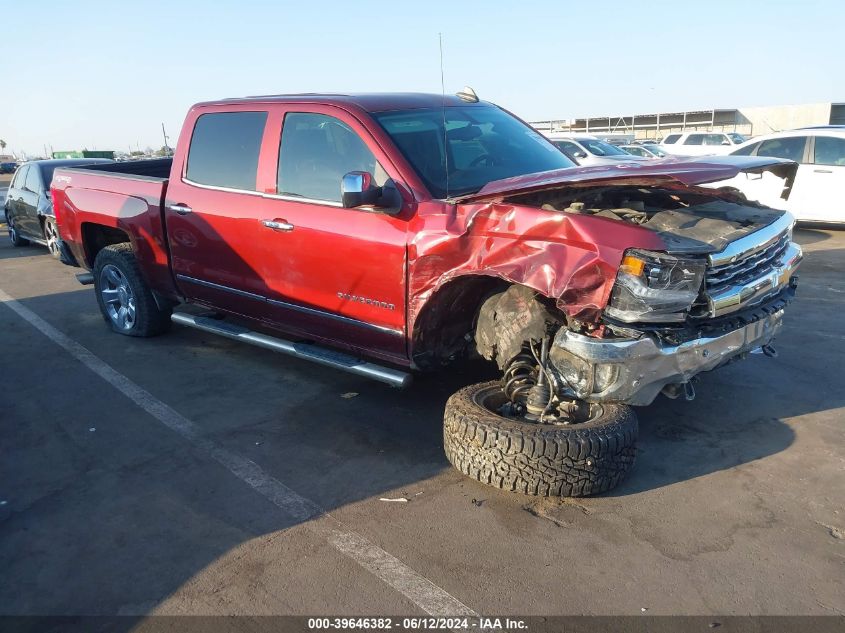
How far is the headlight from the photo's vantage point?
309 cm

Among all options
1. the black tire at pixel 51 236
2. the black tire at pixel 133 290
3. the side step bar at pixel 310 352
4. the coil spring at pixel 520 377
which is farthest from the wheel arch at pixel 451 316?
the black tire at pixel 51 236

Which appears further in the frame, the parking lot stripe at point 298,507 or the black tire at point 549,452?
the black tire at point 549,452

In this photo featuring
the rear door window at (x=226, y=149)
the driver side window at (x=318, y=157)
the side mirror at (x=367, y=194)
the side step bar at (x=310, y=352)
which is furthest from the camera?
the rear door window at (x=226, y=149)

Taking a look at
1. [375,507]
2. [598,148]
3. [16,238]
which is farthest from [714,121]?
[375,507]

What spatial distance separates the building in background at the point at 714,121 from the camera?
4025cm

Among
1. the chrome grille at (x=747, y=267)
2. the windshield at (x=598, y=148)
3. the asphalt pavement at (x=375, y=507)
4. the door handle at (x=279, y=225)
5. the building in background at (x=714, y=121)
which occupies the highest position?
the door handle at (x=279, y=225)

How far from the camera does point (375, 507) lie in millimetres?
3398

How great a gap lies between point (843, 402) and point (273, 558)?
3.66 m

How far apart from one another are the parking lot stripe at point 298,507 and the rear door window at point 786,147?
10.1m

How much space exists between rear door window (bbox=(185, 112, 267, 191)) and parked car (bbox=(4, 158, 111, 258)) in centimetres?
607

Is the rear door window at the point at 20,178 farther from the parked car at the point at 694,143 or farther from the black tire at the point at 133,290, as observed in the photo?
the parked car at the point at 694,143

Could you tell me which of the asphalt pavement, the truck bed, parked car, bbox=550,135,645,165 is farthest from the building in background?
the asphalt pavement

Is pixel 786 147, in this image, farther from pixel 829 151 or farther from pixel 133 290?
pixel 133 290

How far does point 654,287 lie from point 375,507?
168 centimetres
